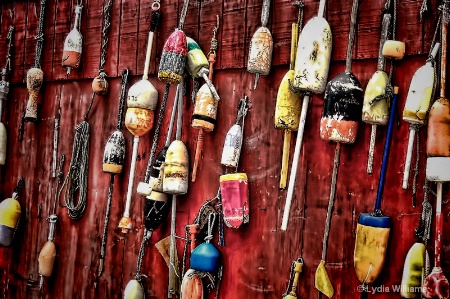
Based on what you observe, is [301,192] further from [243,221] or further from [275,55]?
[275,55]

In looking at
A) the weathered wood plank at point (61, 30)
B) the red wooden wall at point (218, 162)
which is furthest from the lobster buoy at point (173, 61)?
the weathered wood plank at point (61, 30)

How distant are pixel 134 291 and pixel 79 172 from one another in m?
0.96

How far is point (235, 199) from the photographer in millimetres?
3273

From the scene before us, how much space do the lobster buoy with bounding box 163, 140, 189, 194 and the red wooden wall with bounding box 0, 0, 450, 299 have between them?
5.7 inches

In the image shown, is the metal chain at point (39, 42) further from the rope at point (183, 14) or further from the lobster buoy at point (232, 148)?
the lobster buoy at point (232, 148)

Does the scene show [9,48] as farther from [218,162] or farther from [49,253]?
[218,162]

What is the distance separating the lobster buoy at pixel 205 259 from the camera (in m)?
3.31

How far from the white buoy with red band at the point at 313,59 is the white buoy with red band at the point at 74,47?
68.3 inches

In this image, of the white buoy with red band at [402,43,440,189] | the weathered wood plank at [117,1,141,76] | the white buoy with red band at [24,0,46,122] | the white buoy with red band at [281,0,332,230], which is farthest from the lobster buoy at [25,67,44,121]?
the white buoy with red band at [402,43,440,189]

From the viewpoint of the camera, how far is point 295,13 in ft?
10.8

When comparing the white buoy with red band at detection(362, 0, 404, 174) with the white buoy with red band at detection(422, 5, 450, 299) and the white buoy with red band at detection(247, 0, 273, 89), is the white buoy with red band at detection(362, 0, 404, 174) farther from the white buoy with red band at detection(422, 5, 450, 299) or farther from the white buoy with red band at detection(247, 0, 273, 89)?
the white buoy with red band at detection(247, 0, 273, 89)

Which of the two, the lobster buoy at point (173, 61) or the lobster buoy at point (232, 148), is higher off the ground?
the lobster buoy at point (173, 61)

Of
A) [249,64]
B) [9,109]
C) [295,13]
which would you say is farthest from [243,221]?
[9,109]

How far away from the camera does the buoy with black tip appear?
420cm
